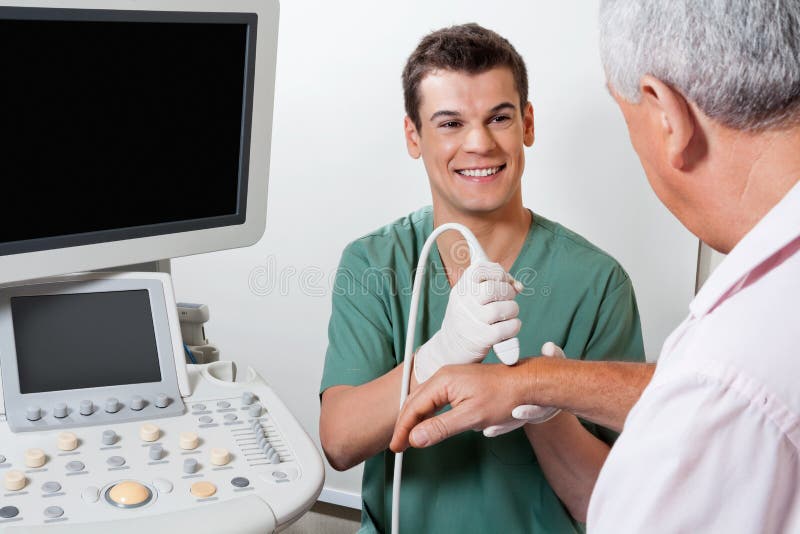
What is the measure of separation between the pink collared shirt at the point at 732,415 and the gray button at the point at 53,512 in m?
0.57

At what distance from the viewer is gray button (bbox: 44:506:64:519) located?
2.91 feet

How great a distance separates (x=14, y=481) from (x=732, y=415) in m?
0.73

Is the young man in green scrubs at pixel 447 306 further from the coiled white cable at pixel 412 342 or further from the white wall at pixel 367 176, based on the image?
the white wall at pixel 367 176

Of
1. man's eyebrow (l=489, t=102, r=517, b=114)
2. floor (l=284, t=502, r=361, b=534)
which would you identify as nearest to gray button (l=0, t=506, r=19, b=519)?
man's eyebrow (l=489, t=102, r=517, b=114)

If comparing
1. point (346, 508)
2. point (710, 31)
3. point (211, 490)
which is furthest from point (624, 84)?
point (346, 508)

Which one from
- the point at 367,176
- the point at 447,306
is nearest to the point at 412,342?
the point at 447,306

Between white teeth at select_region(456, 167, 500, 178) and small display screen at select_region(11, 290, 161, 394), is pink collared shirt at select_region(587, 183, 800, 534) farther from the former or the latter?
white teeth at select_region(456, 167, 500, 178)

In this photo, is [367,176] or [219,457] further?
[367,176]

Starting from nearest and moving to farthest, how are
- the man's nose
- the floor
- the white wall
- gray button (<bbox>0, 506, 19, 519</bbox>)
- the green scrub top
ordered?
gray button (<bbox>0, 506, 19, 519</bbox>) → the green scrub top → the man's nose → the white wall → the floor

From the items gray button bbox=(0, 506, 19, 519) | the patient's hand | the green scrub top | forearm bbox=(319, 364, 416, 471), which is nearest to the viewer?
gray button bbox=(0, 506, 19, 519)

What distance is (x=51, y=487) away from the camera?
36.4 inches

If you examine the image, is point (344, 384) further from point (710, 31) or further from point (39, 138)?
point (710, 31)

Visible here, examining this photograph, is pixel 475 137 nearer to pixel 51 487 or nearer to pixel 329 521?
pixel 51 487

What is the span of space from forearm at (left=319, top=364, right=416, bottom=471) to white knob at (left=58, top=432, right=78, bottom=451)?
40 centimetres
